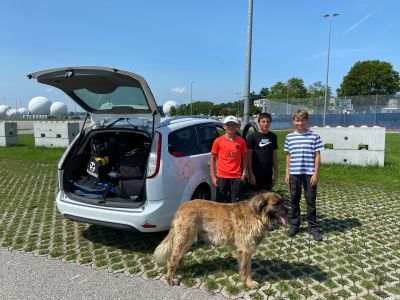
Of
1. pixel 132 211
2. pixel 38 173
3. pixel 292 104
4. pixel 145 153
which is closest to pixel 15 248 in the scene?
pixel 132 211

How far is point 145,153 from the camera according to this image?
4.91 m

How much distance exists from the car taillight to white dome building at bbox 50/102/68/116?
343 feet

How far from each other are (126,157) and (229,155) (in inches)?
57.6

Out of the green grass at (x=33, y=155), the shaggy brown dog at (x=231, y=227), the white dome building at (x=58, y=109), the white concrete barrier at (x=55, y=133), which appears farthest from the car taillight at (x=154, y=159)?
the white dome building at (x=58, y=109)

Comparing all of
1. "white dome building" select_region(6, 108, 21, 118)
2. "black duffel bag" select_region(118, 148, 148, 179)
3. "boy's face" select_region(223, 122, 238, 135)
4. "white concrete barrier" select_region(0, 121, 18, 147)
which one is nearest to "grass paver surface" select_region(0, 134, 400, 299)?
"black duffel bag" select_region(118, 148, 148, 179)

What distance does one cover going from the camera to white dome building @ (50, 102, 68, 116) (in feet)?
330

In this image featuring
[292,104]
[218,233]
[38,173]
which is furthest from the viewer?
[292,104]

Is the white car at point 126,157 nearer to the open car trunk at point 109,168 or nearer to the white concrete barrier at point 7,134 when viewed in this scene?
the open car trunk at point 109,168

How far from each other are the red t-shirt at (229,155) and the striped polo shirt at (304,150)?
2.81 feet

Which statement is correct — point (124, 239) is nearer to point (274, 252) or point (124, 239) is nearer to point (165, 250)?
point (165, 250)

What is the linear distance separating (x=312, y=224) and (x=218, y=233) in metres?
2.09

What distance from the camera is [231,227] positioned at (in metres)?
3.65

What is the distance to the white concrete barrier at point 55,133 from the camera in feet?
52.9

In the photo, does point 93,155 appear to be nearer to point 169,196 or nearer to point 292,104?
point 169,196
